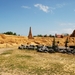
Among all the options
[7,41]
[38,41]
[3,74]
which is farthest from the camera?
[38,41]

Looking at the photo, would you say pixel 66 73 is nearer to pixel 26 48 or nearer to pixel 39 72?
pixel 39 72

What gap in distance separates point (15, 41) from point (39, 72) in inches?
1079

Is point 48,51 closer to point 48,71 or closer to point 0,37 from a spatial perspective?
point 48,71

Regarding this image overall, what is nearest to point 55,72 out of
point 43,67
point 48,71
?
point 48,71

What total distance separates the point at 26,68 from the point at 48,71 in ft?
6.18

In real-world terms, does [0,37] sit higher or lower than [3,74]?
higher

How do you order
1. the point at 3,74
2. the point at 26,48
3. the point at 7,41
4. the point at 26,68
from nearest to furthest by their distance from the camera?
1. the point at 3,74
2. the point at 26,68
3. the point at 26,48
4. the point at 7,41

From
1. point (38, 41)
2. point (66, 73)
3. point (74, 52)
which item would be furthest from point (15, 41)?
point (66, 73)

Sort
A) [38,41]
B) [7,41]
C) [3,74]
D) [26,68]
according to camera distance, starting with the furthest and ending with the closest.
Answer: [38,41], [7,41], [26,68], [3,74]

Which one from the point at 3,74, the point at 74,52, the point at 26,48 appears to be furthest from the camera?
the point at 26,48

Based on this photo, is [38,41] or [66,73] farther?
[38,41]

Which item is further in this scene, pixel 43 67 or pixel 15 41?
pixel 15 41

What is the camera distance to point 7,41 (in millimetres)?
36438

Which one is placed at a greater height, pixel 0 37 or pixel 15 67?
pixel 0 37
